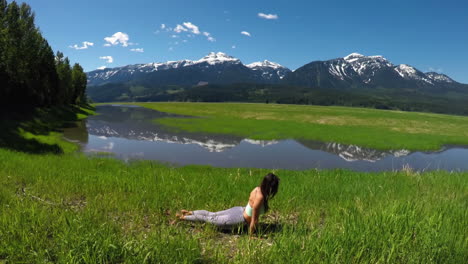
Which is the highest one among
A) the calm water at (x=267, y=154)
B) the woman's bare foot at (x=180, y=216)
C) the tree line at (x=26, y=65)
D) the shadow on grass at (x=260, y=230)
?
the tree line at (x=26, y=65)

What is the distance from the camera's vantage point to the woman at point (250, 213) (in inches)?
261

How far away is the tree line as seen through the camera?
33847 mm

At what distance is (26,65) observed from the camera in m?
40.0

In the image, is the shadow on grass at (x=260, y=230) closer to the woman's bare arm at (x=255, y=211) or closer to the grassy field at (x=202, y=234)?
the grassy field at (x=202, y=234)

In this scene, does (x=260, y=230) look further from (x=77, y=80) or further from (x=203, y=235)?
(x=77, y=80)

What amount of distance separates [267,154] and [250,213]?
82.3ft

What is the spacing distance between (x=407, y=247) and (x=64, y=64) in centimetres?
9802

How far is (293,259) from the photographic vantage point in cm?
472

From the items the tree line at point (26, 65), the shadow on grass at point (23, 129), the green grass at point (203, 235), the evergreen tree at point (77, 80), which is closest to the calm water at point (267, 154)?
the shadow on grass at point (23, 129)

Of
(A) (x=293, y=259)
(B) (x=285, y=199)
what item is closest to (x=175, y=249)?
(A) (x=293, y=259)

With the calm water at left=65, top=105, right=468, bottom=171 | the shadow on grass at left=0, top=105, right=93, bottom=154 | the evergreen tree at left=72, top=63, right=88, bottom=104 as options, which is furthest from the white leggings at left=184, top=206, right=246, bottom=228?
the evergreen tree at left=72, top=63, right=88, bottom=104

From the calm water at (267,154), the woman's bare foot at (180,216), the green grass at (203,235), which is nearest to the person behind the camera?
the green grass at (203,235)

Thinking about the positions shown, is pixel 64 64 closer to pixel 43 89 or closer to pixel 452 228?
pixel 43 89

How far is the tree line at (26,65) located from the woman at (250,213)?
1424 inches
